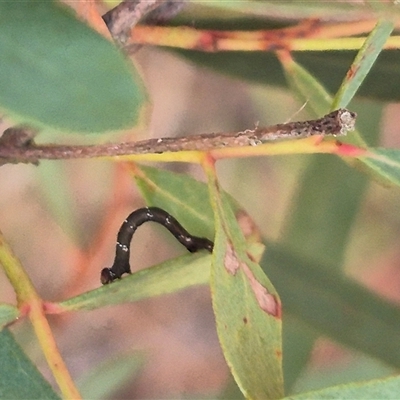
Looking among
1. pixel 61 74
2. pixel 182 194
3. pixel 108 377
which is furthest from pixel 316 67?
pixel 108 377

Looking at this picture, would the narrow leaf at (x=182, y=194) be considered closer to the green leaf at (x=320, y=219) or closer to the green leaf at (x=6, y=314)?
the green leaf at (x=6, y=314)

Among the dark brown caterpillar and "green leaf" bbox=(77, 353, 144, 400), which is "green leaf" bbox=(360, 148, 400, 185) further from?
"green leaf" bbox=(77, 353, 144, 400)

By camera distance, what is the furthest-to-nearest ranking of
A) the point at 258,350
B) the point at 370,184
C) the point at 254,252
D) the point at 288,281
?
the point at 370,184, the point at 288,281, the point at 254,252, the point at 258,350

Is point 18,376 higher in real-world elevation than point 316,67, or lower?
lower

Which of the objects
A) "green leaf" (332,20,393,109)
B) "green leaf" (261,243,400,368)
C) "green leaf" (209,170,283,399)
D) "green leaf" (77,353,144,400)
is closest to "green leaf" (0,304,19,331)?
"green leaf" (209,170,283,399)

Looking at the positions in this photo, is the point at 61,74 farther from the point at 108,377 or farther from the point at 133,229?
the point at 108,377

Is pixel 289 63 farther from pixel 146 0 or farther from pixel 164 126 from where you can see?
pixel 164 126

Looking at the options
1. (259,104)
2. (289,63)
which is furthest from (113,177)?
(289,63)
